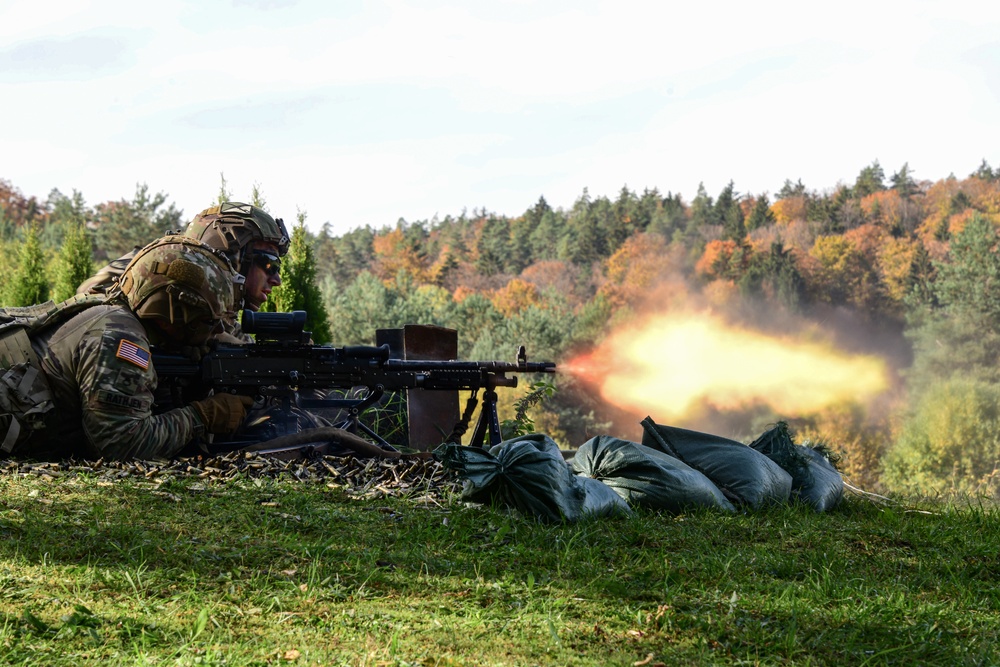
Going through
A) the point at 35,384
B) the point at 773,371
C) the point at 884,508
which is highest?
the point at 35,384

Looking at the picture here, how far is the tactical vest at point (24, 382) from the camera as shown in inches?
265

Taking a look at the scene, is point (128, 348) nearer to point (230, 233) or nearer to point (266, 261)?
point (230, 233)

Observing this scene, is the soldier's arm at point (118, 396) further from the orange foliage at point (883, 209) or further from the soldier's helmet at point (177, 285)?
the orange foliage at point (883, 209)

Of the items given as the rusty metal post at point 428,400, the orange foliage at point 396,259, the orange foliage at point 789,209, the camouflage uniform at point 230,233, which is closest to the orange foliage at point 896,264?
the orange foliage at point 789,209

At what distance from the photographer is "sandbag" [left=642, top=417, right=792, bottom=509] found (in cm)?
636

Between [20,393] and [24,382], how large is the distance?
0.08 metres

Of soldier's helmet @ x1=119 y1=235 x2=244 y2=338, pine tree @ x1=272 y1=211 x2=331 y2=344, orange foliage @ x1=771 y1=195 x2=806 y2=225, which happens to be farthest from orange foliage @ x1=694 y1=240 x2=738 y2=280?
soldier's helmet @ x1=119 y1=235 x2=244 y2=338

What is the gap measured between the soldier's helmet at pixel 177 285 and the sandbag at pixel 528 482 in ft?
8.31

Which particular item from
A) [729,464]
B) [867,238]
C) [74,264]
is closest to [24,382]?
[729,464]

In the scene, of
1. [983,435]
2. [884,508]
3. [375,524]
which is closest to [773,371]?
[983,435]

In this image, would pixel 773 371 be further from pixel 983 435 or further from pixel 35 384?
pixel 35 384

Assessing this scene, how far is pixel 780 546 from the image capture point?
5.18 meters

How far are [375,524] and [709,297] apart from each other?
5085 cm

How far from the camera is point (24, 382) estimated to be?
676 cm
